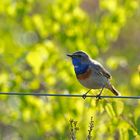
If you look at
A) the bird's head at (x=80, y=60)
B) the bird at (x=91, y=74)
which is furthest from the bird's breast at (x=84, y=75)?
the bird's head at (x=80, y=60)

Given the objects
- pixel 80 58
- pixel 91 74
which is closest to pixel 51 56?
pixel 80 58

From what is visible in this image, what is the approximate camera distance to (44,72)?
30.5 feet

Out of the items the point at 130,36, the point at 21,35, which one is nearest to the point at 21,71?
the point at 21,35

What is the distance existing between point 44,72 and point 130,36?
6.45m

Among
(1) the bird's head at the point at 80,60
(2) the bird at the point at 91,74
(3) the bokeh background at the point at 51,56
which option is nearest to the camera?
(2) the bird at the point at 91,74

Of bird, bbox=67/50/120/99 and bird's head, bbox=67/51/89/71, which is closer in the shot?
bird, bbox=67/50/120/99

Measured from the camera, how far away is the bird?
6.56 m

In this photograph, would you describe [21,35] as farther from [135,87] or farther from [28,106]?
[28,106]

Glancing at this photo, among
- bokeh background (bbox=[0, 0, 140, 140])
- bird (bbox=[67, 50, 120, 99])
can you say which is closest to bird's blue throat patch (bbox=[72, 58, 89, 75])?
bird (bbox=[67, 50, 120, 99])

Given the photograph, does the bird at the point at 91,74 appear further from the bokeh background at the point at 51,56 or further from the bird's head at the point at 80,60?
the bokeh background at the point at 51,56

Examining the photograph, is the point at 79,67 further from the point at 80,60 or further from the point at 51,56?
the point at 51,56

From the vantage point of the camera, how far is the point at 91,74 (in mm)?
6617

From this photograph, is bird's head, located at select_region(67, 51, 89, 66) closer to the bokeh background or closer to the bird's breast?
the bird's breast

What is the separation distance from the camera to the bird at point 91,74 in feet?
21.5
